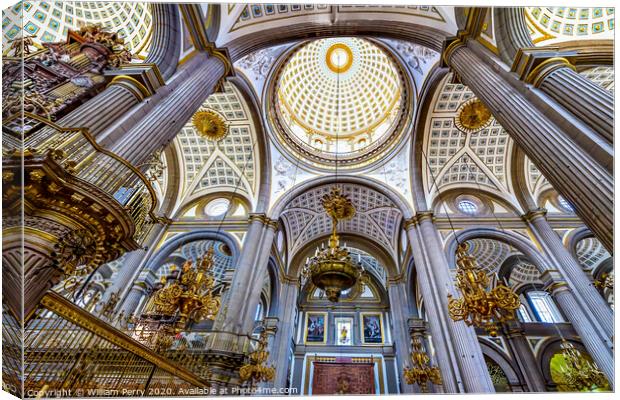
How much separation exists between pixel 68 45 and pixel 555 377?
19.0 m

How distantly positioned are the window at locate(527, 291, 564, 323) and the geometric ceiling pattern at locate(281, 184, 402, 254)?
8.22 m

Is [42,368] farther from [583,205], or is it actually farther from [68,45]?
[583,205]

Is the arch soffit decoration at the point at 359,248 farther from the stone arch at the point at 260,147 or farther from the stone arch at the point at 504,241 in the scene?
the stone arch at the point at 504,241

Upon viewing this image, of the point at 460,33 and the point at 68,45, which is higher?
the point at 460,33

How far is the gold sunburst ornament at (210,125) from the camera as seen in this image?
1253 centimetres

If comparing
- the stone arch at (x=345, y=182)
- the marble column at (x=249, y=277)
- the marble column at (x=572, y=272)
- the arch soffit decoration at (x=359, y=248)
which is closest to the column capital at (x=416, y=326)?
the arch soffit decoration at (x=359, y=248)

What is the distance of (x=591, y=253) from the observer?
42.7 feet

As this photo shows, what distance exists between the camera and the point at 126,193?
4.02 metres

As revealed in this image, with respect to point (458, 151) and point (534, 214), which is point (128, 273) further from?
point (534, 214)

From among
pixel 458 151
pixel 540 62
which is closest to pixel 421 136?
pixel 458 151

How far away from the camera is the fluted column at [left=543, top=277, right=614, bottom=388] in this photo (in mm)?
7477

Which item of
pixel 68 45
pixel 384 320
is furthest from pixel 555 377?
pixel 68 45

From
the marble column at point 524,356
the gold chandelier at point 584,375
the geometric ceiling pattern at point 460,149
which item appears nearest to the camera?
the gold chandelier at point 584,375

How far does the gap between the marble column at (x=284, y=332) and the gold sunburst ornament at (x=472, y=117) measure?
1157 centimetres
